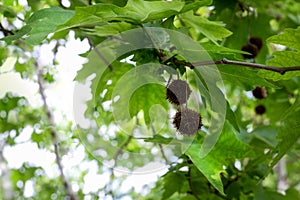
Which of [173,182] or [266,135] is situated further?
[266,135]

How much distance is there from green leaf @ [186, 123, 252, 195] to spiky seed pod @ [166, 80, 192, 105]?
12 centimetres

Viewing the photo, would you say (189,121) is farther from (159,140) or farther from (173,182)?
(173,182)

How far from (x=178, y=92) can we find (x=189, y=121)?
91mm

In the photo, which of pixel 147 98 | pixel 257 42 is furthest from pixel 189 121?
pixel 257 42

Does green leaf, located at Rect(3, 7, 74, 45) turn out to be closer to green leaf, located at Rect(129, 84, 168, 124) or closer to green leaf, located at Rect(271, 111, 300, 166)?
green leaf, located at Rect(129, 84, 168, 124)

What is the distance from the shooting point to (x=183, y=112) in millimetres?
1186

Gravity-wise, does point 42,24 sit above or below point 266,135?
above

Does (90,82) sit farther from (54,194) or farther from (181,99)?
(54,194)

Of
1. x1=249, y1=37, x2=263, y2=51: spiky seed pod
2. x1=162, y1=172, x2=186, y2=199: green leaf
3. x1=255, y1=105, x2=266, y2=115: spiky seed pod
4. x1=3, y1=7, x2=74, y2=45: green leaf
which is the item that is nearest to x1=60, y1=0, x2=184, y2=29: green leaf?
x1=3, y1=7, x2=74, y2=45: green leaf

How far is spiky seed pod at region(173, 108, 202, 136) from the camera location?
1.18 meters

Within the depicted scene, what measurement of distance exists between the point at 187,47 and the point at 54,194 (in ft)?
8.01

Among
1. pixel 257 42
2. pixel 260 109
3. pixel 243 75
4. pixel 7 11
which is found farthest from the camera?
pixel 260 109

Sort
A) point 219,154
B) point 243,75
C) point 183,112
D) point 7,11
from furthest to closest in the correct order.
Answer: point 7,11, point 219,154, point 183,112, point 243,75

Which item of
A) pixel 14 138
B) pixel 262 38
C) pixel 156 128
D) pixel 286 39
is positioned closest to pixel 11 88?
pixel 14 138
